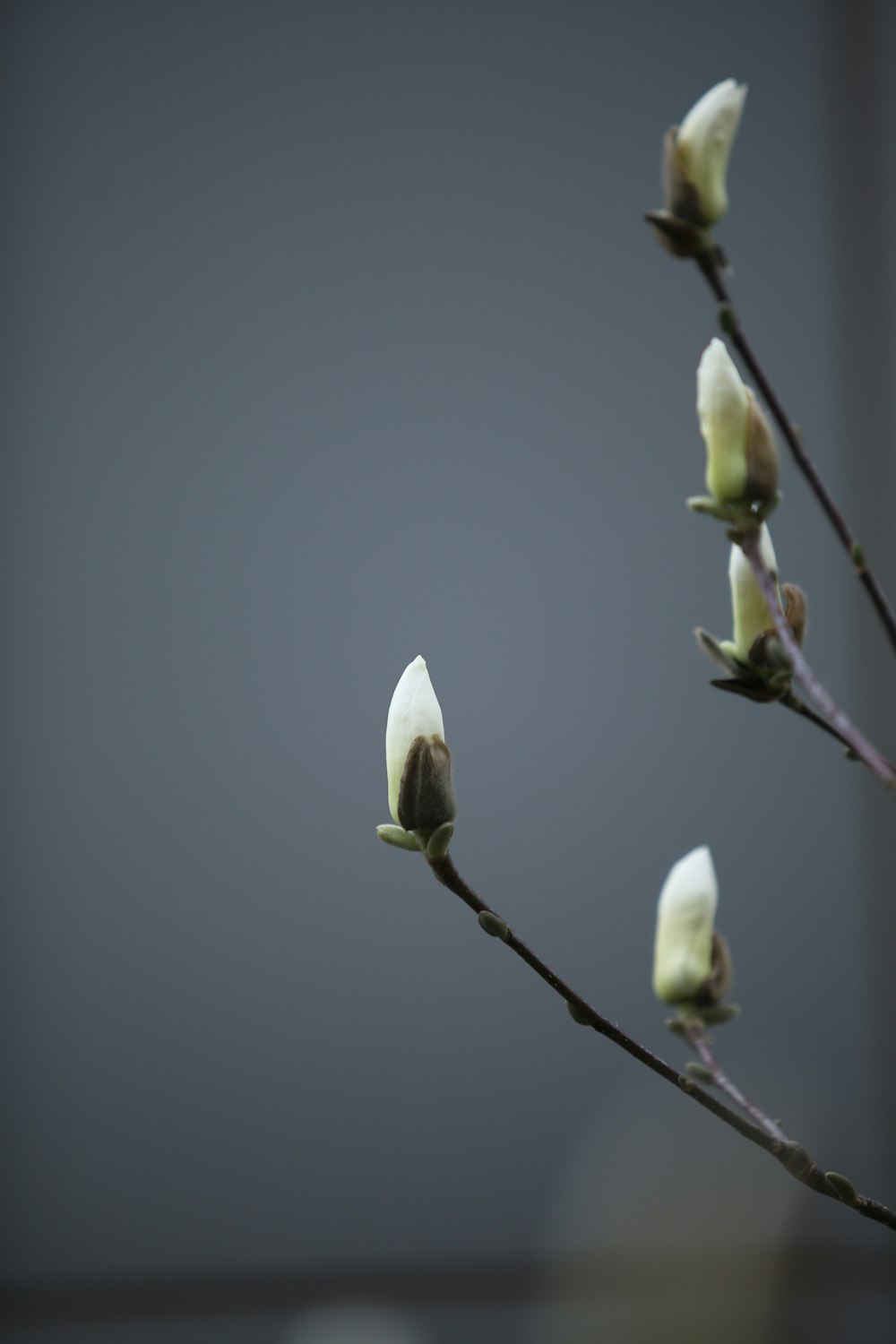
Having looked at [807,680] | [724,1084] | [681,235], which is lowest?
[724,1084]

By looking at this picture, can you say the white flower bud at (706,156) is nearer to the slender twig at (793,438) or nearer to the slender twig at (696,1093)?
Answer: the slender twig at (793,438)

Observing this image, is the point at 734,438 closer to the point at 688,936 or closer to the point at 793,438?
the point at 793,438

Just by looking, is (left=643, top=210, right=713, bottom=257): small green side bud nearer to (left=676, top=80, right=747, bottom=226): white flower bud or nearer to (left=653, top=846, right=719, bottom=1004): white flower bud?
(left=676, top=80, right=747, bottom=226): white flower bud

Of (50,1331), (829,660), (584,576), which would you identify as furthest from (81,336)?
(50,1331)

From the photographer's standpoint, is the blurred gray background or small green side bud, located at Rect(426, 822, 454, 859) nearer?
small green side bud, located at Rect(426, 822, 454, 859)

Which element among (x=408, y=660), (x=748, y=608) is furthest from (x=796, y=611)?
(x=408, y=660)

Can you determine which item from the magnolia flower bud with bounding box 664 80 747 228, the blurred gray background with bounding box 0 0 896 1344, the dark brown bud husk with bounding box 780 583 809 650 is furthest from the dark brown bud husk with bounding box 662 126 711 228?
the blurred gray background with bounding box 0 0 896 1344
